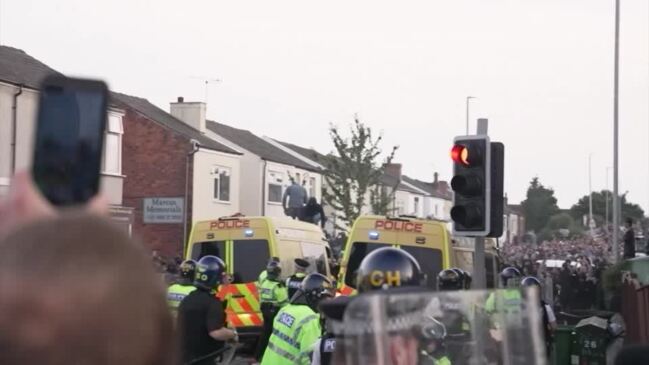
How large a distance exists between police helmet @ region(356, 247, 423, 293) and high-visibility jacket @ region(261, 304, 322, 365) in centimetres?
520

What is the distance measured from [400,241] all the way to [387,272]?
14103 mm

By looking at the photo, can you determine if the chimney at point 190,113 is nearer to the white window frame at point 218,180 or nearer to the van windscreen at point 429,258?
the white window frame at point 218,180

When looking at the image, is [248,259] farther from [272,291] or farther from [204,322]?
[204,322]

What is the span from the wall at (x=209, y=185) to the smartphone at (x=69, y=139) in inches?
1619

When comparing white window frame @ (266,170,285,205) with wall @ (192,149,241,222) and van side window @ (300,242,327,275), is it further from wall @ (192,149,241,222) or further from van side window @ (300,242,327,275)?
van side window @ (300,242,327,275)

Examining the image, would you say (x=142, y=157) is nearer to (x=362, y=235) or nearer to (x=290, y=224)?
(x=290, y=224)

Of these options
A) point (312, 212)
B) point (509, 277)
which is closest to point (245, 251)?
point (509, 277)

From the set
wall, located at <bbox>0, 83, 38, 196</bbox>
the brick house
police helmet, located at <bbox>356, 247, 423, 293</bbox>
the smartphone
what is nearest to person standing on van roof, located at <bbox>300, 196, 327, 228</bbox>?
wall, located at <bbox>0, 83, 38, 196</bbox>

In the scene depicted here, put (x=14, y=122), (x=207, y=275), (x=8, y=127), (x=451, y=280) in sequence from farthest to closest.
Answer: (x=14, y=122)
(x=8, y=127)
(x=451, y=280)
(x=207, y=275)

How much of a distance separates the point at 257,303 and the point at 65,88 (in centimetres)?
1870

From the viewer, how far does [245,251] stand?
21125mm

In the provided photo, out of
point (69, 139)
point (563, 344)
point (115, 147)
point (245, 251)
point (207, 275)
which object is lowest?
point (563, 344)

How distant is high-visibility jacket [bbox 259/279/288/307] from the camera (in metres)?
17.2

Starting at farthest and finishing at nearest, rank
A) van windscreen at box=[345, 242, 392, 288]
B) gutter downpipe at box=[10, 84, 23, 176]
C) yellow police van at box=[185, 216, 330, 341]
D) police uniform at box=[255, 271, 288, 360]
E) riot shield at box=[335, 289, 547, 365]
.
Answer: gutter downpipe at box=[10, 84, 23, 176]
yellow police van at box=[185, 216, 330, 341]
van windscreen at box=[345, 242, 392, 288]
police uniform at box=[255, 271, 288, 360]
riot shield at box=[335, 289, 547, 365]
